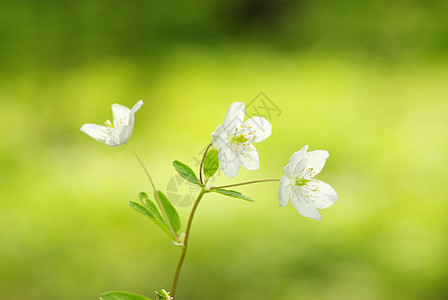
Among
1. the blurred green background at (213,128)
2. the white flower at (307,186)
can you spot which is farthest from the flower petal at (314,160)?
the blurred green background at (213,128)

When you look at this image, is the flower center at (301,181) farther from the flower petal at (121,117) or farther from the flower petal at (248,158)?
the flower petal at (121,117)

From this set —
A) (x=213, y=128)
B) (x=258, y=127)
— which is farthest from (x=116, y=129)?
(x=213, y=128)

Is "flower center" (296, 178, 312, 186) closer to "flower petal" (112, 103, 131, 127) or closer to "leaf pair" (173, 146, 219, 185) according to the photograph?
"leaf pair" (173, 146, 219, 185)

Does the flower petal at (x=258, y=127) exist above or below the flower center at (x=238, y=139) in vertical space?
above

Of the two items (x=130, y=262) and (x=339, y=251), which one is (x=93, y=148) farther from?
(x=339, y=251)

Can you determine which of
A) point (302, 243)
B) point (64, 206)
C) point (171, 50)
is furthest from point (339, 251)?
point (171, 50)

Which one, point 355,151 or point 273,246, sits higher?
point 355,151

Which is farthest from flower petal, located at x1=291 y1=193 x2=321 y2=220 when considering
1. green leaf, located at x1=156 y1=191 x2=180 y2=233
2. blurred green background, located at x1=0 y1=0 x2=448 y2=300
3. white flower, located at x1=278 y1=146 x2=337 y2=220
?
blurred green background, located at x1=0 y1=0 x2=448 y2=300
